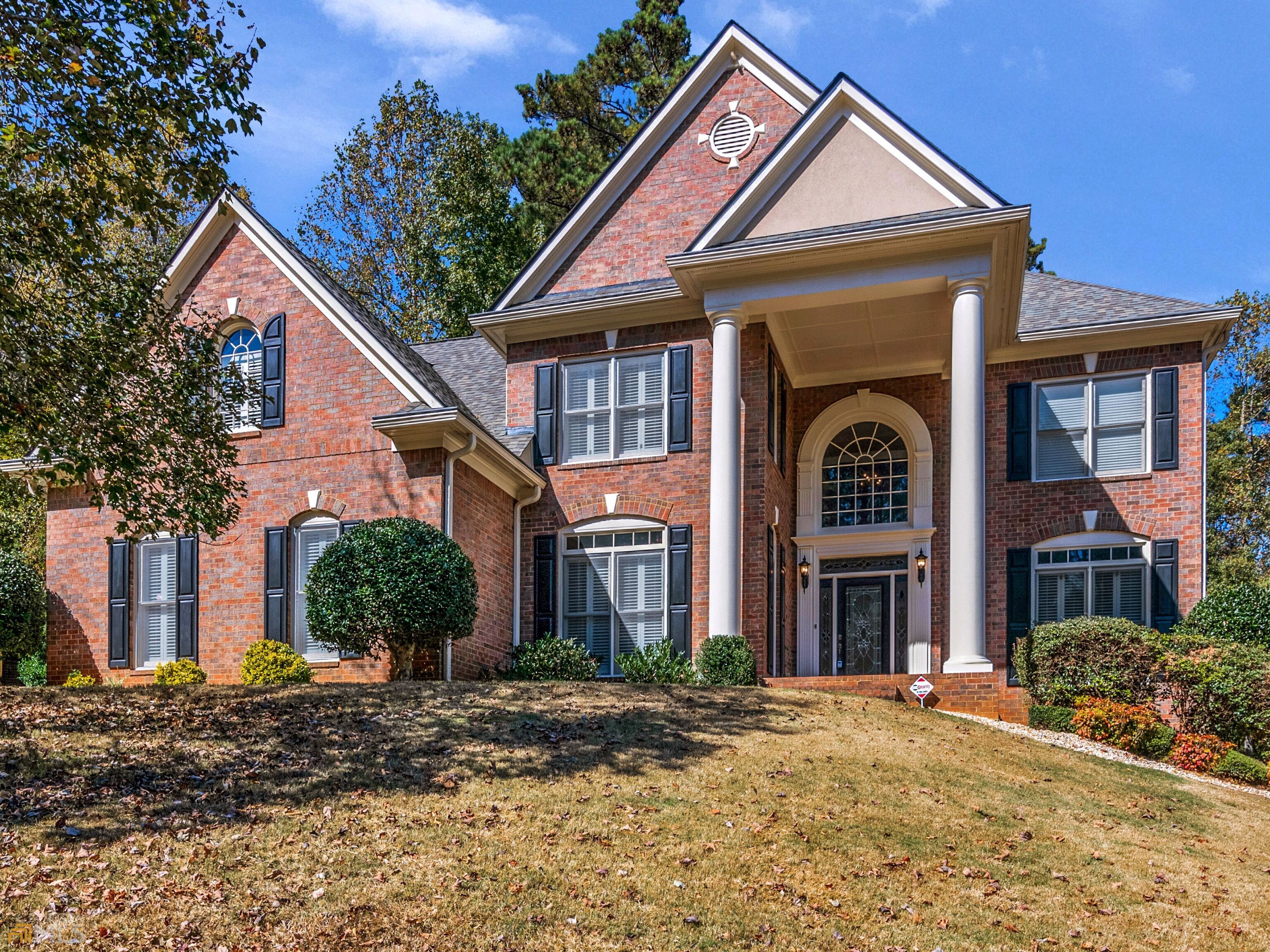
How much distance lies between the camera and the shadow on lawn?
8672mm

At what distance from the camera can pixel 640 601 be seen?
55.5 ft

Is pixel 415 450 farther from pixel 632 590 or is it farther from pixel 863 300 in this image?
pixel 863 300

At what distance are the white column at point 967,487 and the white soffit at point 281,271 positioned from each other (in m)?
6.85

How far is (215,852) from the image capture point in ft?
24.9

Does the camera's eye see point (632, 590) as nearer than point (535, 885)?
No

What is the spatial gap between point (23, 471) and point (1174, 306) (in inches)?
676

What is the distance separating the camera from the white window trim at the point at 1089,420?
1741 cm

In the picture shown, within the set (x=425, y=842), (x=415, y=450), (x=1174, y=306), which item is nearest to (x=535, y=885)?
(x=425, y=842)

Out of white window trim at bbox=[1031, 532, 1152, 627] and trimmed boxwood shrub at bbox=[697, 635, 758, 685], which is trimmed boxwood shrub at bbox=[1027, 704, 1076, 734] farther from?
white window trim at bbox=[1031, 532, 1152, 627]

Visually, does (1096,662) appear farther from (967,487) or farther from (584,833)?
(584,833)

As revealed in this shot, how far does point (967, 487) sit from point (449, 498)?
266 inches

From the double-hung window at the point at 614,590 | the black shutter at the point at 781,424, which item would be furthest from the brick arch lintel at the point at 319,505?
the black shutter at the point at 781,424

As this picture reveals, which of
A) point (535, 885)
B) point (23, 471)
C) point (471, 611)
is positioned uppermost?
point (23, 471)

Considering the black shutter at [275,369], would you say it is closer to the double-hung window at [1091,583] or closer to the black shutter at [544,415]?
the black shutter at [544,415]
